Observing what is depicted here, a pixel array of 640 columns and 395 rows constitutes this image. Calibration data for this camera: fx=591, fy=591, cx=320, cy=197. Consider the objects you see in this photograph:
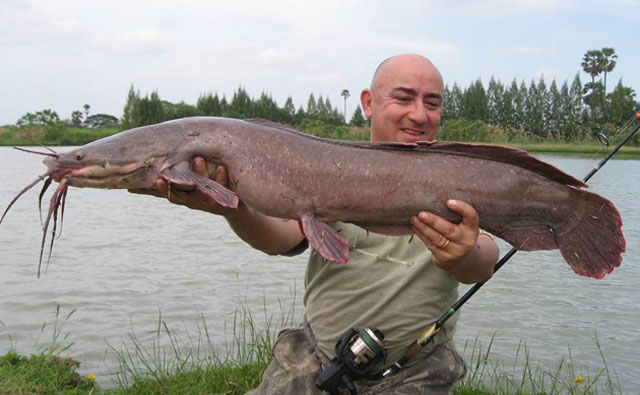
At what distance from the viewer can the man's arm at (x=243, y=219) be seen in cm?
232

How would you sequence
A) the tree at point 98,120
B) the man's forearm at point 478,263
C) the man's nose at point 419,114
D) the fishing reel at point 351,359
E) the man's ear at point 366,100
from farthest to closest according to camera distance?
the tree at point 98,120
the man's ear at point 366,100
the man's nose at point 419,114
the fishing reel at point 351,359
the man's forearm at point 478,263

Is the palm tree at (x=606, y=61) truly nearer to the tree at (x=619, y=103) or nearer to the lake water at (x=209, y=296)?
the tree at (x=619, y=103)

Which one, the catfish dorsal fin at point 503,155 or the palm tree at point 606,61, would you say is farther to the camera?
the palm tree at point 606,61

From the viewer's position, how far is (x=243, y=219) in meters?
2.80

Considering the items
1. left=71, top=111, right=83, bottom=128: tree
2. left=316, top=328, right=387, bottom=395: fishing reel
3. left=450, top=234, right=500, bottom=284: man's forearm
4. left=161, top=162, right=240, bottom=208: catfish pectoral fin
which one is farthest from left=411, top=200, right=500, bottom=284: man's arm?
left=71, top=111, right=83, bottom=128: tree

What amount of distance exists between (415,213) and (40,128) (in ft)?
163

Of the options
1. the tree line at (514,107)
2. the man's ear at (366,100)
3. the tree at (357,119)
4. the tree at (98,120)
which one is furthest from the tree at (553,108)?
the man's ear at (366,100)

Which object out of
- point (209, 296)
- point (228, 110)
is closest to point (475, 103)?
point (228, 110)

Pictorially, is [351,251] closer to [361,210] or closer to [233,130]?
[361,210]

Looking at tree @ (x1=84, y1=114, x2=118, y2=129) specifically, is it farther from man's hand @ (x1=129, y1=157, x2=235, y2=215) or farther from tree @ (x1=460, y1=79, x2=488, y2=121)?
man's hand @ (x1=129, y1=157, x2=235, y2=215)

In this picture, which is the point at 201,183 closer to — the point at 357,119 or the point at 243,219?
the point at 243,219

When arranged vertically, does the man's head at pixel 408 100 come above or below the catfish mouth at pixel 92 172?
above

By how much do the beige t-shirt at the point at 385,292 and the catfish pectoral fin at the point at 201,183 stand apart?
0.88 meters

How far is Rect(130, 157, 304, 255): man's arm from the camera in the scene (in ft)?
7.60
